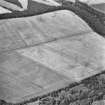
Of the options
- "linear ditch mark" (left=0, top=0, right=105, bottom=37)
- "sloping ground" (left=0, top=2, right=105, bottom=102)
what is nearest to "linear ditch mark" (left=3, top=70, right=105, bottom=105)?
"sloping ground" (left=0, top=2, right=105, bottom=102)

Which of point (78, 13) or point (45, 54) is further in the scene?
point (78, 13)

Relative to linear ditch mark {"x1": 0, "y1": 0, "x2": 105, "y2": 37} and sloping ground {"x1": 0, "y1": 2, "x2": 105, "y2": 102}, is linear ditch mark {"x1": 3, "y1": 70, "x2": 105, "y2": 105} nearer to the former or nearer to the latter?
sloping ground {"x1": 0, "y1": 2, "x2": 105, "y2": 102}

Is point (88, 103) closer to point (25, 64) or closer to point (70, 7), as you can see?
point (25, 64)

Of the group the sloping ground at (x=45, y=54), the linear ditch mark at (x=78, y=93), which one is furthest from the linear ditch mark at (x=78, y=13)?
the linear ditch mark at (x=78, y=93)

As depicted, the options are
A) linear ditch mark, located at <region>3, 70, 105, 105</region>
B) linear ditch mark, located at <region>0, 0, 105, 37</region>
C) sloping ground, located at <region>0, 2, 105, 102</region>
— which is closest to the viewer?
linear ditch mark, located at <region>3, 70, 105, 105</region>

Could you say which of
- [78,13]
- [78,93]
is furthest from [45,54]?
[78,13]

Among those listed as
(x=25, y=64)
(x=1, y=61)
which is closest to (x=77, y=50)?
(x=25, y=64)

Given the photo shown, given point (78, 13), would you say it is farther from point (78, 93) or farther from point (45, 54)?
point (78, 93)

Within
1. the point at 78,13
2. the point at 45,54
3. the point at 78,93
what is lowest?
the point at 45,54

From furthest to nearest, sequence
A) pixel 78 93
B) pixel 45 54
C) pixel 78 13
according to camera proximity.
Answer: pixel 78 13
pixel 45 54
pixel 78 93
